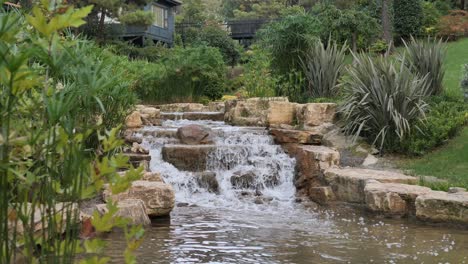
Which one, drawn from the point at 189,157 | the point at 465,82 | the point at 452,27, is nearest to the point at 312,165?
the point at 189,157

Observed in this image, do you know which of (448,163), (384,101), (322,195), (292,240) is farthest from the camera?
(384,101)

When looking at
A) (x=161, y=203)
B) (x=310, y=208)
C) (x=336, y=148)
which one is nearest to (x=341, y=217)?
(x=310, y=208)

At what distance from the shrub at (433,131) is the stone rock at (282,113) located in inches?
104

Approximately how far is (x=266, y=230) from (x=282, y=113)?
5.95 metres

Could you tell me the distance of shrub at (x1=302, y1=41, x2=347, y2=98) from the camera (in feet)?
43.2

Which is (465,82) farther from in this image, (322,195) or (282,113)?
(322,195)

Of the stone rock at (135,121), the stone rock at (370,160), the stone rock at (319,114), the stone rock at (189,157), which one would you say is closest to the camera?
the stone rock at (370,160)

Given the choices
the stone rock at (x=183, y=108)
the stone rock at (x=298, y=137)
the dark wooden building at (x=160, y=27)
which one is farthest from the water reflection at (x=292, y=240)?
the dark wooden building at (x=160, y=27)

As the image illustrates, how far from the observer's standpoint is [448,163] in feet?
29.9

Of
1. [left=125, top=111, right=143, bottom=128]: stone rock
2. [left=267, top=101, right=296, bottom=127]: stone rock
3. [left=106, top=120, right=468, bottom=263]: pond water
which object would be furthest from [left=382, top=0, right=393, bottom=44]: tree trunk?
[left=106, top=120, right=468, bottom=263]: pond water

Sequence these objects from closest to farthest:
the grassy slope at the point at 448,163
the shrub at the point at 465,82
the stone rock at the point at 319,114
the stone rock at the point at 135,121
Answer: the grassy slope at the point at 448,163
the shrub at the point at 465,82
the stone rock at the point at 319,114
the stone rock at the point at 135,121

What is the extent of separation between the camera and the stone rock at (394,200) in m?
7.21

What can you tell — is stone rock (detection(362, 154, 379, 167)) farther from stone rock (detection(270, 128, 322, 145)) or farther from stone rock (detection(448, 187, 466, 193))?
stone rock (detection(448, 187, 466, 193))

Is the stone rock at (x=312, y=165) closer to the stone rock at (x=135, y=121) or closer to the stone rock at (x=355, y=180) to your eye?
the stone rock at (x=355, y=180)
